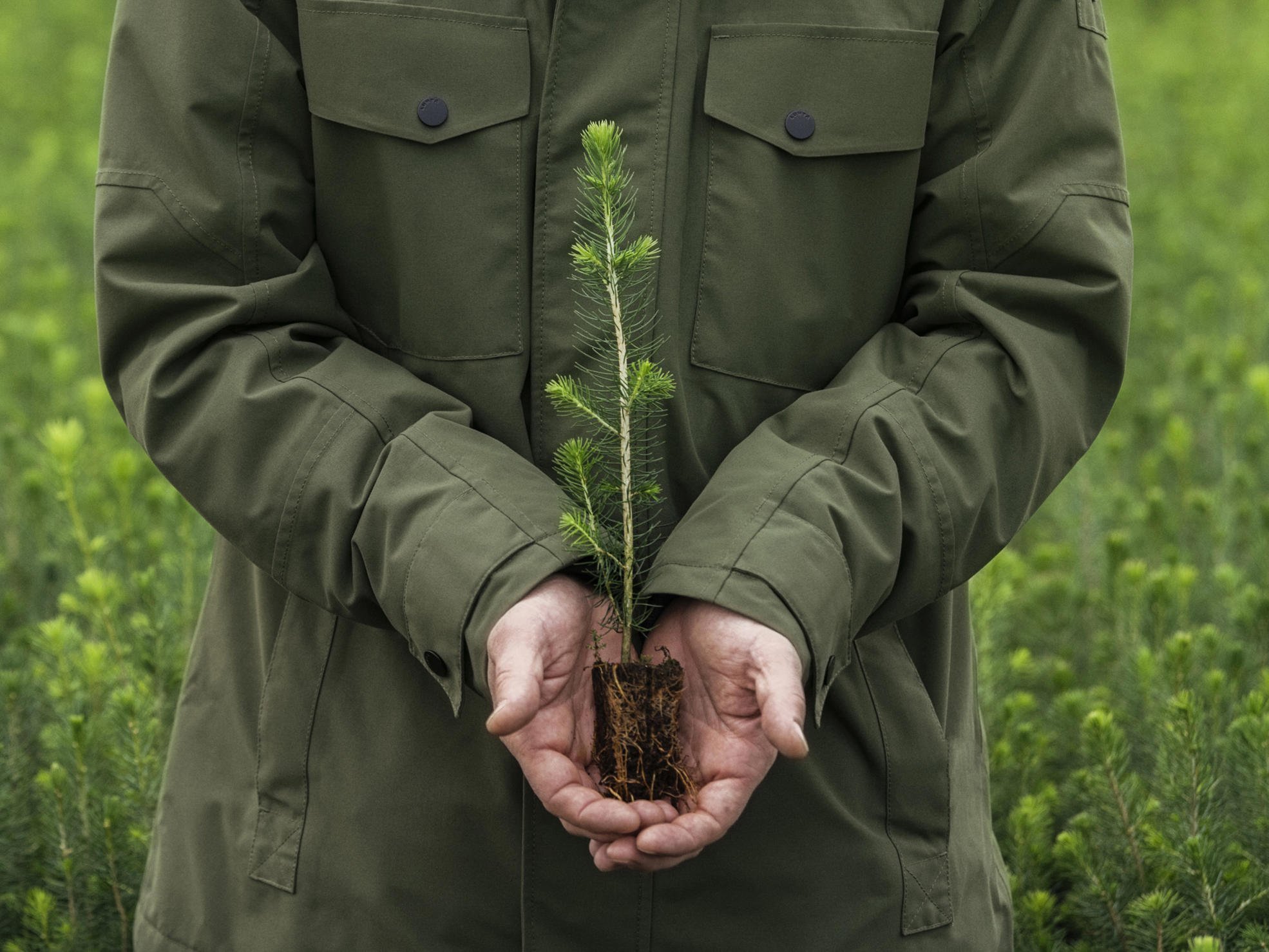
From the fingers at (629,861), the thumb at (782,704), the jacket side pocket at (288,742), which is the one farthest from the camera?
the jacket side pocket at (288,742)

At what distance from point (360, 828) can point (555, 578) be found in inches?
19.3

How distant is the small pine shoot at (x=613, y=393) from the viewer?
5.47ft

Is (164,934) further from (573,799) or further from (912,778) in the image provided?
(912,778)

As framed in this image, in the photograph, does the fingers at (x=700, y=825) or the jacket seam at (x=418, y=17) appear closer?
the fingers at (x=700, y=825)

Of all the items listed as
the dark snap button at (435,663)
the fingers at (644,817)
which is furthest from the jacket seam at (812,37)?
the fingers at (644,817)

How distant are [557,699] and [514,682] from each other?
207 millimetres

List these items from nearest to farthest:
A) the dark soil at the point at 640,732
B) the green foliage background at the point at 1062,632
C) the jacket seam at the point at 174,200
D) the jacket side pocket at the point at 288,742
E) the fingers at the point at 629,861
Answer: the fingers at the point at 629,861, the dark soil at the point at 640,732, the jacket seam at the point at 174,200, the jacket side pocket at the point at 288,742, the green foliage background at the point at 1062,632

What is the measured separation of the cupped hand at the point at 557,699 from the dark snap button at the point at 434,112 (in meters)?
0.63

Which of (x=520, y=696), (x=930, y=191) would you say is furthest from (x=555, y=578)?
(x=930, y=191)

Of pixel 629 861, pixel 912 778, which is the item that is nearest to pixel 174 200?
pixel 629 861

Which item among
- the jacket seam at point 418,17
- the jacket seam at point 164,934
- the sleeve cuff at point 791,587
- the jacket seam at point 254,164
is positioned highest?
the jacket seam at point 418,17

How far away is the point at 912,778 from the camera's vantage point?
1884 mm

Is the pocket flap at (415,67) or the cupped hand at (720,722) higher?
the pocket flap at (415,67)

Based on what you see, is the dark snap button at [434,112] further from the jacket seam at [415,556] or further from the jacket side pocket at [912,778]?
the jacket side pocket at [912,778]
